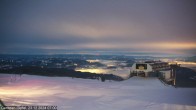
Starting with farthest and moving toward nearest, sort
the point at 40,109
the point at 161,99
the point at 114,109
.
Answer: the point at 161,99 → the point at 114,109 → the point at 40,109

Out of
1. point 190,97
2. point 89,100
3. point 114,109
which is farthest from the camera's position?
point 190,97

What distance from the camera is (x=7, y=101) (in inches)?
541

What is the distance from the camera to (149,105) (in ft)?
46.2

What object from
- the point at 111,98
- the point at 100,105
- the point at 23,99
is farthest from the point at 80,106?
the point at 23,99

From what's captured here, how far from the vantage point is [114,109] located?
1295 cm

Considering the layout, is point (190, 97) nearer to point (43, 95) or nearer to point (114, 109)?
point (114, 109)

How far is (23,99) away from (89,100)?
4.88 meters

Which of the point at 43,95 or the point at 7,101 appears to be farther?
the point at 43,95

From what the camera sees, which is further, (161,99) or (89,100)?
(161,99)

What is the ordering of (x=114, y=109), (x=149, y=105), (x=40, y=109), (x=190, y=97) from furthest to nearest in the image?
(x=190, y=97)
(x=149, y=105)
(x=114, y=109)
(x=40, y=109)

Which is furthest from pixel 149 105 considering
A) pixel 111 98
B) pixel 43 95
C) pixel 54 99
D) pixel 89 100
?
pixel 43 95

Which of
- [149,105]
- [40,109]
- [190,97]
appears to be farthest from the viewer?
[190,97]

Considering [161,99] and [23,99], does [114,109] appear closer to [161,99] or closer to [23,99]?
[161,99]

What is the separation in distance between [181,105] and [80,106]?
7.30 metres
